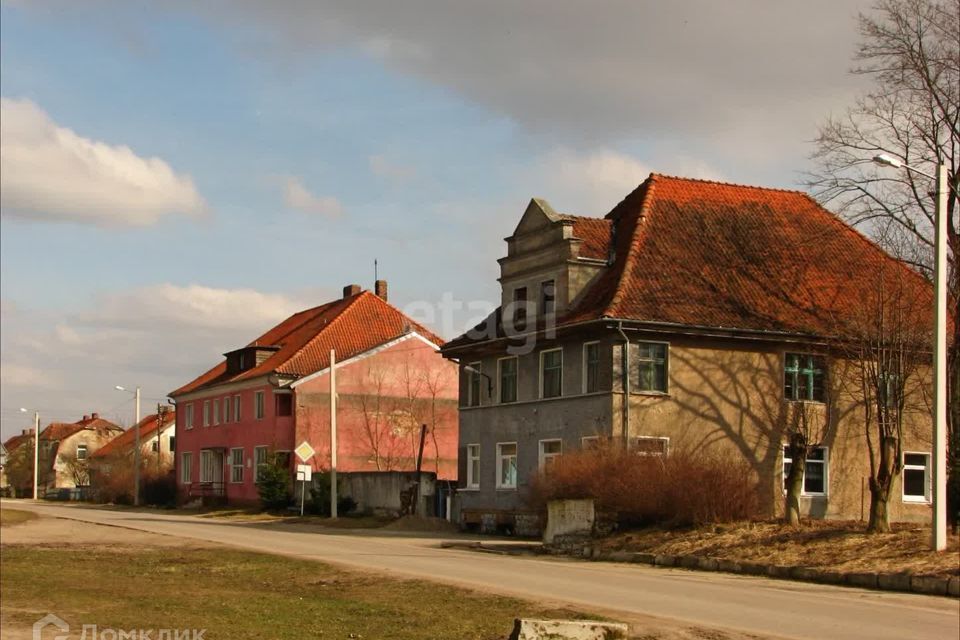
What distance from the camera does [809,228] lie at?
4191 centimetres

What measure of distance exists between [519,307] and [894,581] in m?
22.0

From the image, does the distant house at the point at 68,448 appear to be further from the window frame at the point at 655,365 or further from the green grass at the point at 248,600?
the green grass at the point at 248,600

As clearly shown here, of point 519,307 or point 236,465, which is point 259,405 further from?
point 519,307

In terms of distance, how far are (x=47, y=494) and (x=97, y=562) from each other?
83620 mm

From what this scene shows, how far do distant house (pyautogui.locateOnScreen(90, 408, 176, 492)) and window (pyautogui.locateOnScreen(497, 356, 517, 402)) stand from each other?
1436 inches

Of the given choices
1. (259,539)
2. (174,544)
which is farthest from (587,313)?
(174,544)

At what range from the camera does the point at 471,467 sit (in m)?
42.2

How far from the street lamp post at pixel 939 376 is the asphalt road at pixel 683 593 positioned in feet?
8.84

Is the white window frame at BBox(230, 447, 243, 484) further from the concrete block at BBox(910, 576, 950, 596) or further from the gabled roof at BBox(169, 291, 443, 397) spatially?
the concrete block at BBox(910, 576, 950, 596)

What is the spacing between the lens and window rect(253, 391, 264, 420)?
60766mm

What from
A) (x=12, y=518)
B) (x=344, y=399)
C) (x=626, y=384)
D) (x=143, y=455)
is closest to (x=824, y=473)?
A: (x=626, y=384)

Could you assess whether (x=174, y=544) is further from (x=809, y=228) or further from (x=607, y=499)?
(x=809, y=228)

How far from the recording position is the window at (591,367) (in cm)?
3606

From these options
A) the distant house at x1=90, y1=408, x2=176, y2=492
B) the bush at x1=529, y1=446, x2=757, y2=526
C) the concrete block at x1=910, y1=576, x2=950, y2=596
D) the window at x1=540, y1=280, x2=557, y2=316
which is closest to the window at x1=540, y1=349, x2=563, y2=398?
the window at x1=540, y1=280, x2=557, y2=316
